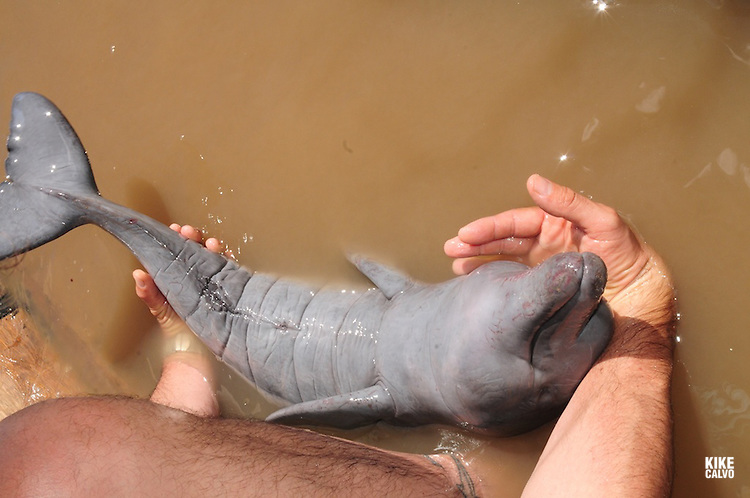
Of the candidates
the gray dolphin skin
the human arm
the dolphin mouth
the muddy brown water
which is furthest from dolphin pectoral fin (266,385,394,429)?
the dolphin mouth

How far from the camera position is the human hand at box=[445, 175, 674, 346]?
11.0ft

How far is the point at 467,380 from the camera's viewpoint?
10.3 feet

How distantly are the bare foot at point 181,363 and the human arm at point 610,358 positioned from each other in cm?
190

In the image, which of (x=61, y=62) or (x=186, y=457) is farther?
(x=61, y=62)

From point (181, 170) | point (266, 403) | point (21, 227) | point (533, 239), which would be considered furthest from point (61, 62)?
point (533, 239)

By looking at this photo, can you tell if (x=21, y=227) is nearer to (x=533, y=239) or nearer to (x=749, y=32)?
(x=533, y=239)

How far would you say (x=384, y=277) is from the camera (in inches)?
156

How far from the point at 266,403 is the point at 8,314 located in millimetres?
2062

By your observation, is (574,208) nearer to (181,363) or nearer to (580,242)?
(580,242)

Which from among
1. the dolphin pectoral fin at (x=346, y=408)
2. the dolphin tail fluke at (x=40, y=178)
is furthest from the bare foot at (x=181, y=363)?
the dolphin pectoral fin at (x=346, y=408)

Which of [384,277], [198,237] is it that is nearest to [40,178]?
[198,237]

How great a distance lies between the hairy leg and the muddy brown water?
0.87 m

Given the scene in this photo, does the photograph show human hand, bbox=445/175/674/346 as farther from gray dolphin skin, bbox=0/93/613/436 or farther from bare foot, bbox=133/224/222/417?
bare foot, bbox=133/224/222/417

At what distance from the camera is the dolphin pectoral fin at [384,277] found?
3.91 m
